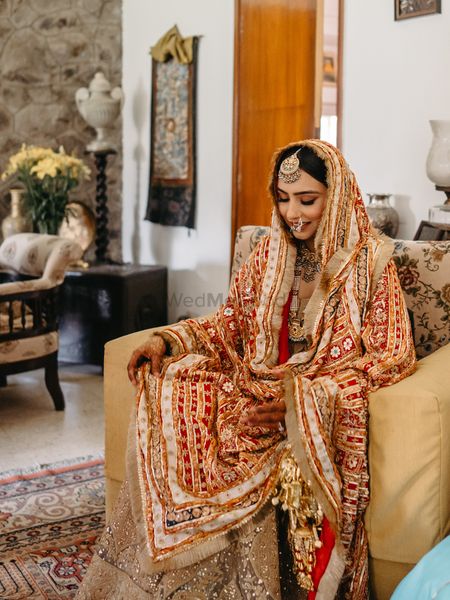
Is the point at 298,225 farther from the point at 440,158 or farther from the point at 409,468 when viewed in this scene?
the point at 440,158

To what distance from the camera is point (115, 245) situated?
5.77 meters

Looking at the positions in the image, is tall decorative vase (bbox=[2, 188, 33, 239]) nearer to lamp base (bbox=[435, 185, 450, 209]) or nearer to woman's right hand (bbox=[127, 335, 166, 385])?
lamp base (bbox=[435, 185, 450, 209])

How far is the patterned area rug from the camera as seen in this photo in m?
2.32

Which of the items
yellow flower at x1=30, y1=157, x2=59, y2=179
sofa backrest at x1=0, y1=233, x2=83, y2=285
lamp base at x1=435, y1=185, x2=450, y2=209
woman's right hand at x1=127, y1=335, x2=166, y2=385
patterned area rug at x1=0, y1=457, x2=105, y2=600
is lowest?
patterned area rug at x1=0, y1=457, x2=105, y2=600

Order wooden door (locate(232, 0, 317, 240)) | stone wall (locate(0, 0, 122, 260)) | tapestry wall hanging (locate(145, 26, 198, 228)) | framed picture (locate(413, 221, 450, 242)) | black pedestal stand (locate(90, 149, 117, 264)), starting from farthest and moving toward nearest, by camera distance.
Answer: stone wall (locate(0, 0, 122, 260)) → black pedestal stand (locate(90, 149, 117, 264)) → tapestry wall hanging (locate(145, 26, 198, 228)) → wooden door (locate(232, 0, 317, 240)) → framed picture (locate(413, 221, 450, 242))

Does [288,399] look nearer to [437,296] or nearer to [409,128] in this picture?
[437,296]

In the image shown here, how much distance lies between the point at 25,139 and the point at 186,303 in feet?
5.00

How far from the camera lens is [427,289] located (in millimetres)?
2508

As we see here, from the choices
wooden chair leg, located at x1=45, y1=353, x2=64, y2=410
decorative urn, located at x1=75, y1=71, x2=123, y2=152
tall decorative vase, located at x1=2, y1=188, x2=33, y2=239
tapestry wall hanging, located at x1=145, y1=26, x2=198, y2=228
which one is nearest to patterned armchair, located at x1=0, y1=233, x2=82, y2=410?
wooden chair leg, located at x1=45, y1=353, x2=64, y2=410

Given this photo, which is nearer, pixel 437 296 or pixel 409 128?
pixel 437 296

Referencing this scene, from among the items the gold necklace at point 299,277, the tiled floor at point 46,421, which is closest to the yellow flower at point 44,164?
the tiled floor at point 46,421

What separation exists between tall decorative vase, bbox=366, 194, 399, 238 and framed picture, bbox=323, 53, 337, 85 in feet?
3.04

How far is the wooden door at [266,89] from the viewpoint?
4.45m

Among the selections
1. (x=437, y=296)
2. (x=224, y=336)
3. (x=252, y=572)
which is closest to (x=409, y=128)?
(x=437, y=296)
